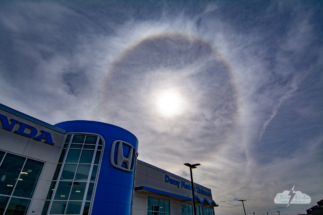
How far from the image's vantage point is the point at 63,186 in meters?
14.8

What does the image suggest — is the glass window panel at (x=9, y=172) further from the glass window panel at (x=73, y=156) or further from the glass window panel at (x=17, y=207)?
the glass window panel at (x=73, y=156)

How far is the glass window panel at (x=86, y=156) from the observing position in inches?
647

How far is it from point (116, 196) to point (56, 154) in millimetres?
6968

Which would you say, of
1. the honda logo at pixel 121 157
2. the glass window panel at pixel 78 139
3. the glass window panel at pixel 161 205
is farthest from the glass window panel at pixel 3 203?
the glass window panel at pixel 161 205

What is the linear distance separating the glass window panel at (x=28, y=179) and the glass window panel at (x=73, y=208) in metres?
3.10

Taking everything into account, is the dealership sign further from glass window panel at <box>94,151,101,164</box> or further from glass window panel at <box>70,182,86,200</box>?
glass window panel at <box>70,182,86,200</box>

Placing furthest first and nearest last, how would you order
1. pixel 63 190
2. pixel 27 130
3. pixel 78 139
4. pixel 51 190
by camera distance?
pixel 78 139 < pixel 63 190 < pixel 51 190 < pixel 27 130

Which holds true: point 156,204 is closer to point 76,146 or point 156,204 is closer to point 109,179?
point 109,179

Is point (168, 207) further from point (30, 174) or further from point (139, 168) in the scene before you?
point (30, 174)

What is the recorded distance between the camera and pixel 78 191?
1494 cm

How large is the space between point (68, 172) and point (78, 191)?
2.00m

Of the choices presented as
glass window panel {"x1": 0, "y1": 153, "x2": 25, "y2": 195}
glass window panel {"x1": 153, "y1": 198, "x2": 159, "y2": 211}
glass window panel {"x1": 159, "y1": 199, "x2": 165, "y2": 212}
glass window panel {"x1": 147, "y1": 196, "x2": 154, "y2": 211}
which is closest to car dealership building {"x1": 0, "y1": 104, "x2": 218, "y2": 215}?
glass window panel {"x1": 0, "y1": 153, "x2": 25, "y2": 195}

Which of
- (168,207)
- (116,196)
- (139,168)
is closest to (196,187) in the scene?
(168,207)

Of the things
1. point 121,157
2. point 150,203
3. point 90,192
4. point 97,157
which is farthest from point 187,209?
point 97,157
